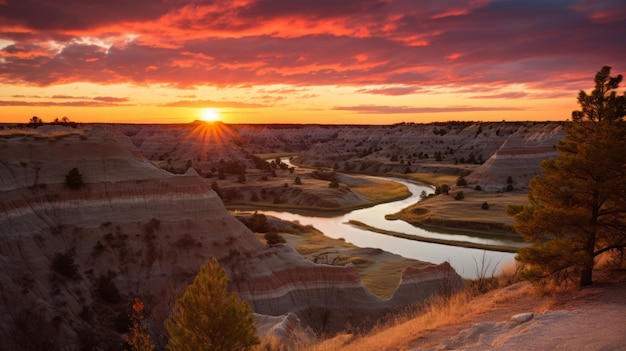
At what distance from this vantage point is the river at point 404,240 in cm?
4706

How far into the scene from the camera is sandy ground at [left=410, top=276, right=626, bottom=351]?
1180 cm

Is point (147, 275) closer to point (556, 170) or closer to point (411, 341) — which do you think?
point (411, 341)

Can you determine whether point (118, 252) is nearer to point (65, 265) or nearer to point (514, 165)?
point (65, 265)

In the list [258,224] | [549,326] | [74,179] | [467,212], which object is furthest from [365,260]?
[549,326]

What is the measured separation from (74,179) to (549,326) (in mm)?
32010

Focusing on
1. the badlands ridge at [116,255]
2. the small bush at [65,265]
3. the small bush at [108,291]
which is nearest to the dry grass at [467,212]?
the badlands ridge at [116,255]

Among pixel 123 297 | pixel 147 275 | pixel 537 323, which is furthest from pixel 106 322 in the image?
pixel 537 323

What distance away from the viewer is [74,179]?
34.8 m

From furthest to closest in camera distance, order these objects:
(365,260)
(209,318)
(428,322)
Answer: (365,260) < (428,322) < (209,318)

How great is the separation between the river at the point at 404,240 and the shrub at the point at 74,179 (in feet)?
96.6

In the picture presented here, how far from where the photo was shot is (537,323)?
1332cm

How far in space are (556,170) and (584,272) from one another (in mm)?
3580

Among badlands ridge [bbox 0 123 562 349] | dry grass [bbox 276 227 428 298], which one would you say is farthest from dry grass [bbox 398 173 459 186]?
badlands ridge [bbox 0 123 562 349]

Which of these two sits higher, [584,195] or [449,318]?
[584,195]
